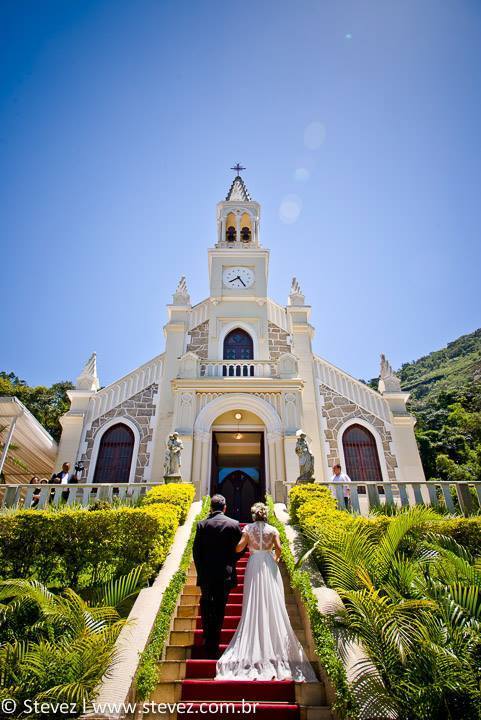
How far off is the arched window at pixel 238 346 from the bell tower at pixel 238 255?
1.85 meters

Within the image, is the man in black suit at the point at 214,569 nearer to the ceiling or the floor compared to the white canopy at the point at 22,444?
nearer to the floor

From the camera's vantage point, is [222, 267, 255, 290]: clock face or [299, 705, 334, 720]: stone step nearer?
[299, 705, 334, 720]: stone step

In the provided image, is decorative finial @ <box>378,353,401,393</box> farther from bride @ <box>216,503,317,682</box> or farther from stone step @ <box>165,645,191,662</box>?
stone step @ <box>165,645,191,662</box>

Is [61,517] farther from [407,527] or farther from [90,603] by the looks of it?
[407,527]

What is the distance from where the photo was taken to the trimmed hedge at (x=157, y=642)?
3.97 m

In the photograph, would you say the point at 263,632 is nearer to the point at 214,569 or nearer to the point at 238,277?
the point at 214,569

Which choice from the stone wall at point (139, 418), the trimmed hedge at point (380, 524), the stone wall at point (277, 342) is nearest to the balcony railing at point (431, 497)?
the trimmed hedge at point (380, 524)

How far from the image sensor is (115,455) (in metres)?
14.9

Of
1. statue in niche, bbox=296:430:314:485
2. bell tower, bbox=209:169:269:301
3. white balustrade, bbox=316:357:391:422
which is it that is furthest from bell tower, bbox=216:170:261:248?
statue in niche, bbox=296:430:314:485

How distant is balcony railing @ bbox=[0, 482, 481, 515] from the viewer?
8.86 metres

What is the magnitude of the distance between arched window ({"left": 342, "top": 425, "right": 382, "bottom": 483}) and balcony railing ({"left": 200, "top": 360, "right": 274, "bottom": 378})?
4002mm

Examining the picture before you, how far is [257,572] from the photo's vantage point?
513cm

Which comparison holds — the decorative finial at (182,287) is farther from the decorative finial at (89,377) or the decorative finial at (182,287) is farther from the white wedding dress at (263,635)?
the white wedding dress at (263,635)

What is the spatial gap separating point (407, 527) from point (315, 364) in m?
11.4
